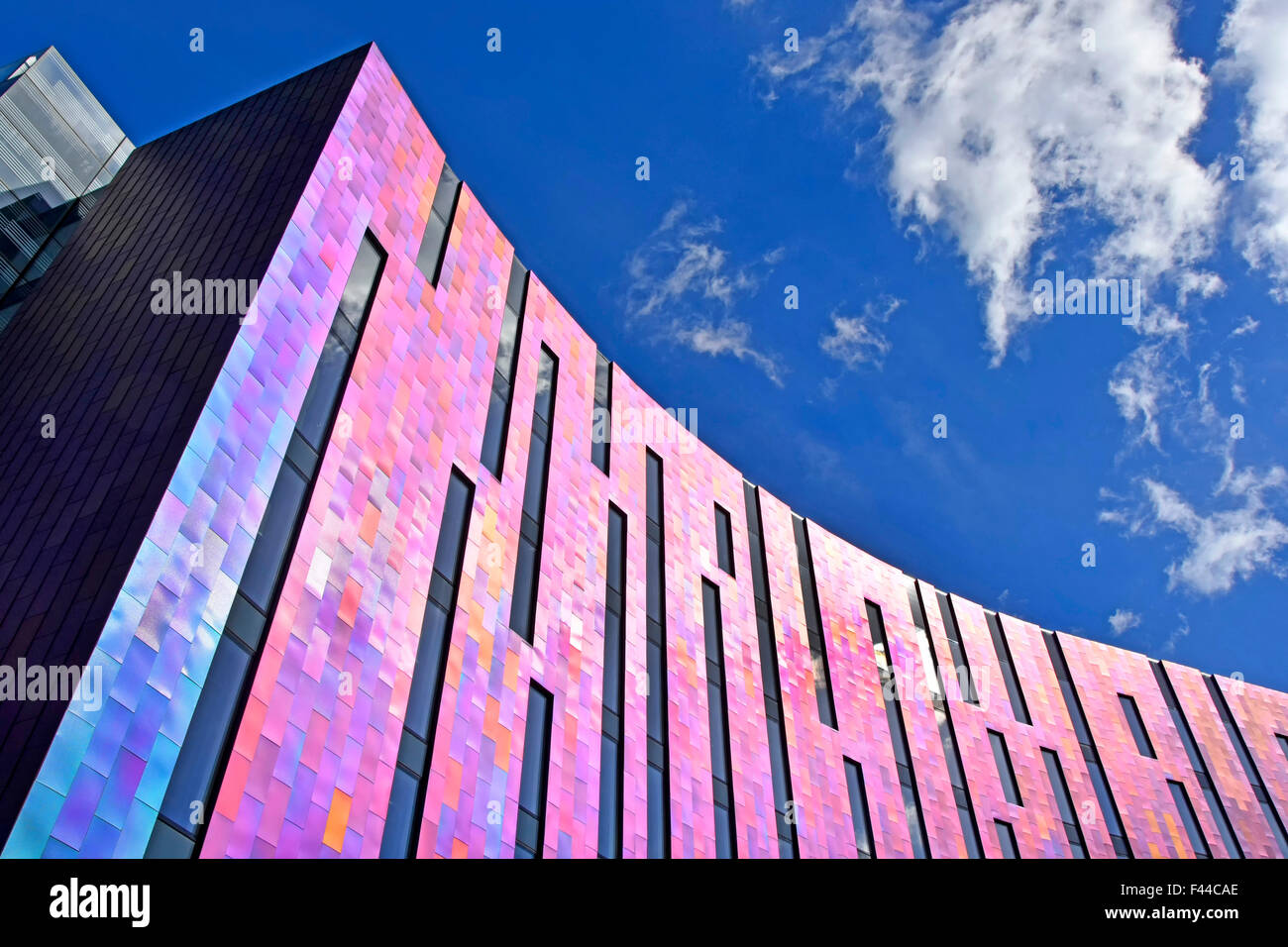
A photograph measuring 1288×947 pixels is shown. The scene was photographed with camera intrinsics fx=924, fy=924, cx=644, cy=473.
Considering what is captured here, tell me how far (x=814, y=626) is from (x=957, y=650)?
8.73m

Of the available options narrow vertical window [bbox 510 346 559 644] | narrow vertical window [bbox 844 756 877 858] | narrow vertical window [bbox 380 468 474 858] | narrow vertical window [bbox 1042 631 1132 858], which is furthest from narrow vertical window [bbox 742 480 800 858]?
narrow vertical window [bbox 1042 631 1132 858]

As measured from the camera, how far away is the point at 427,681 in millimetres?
19234

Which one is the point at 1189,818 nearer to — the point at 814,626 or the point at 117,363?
the point at 814,626

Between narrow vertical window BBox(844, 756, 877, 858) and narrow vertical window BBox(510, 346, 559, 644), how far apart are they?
14.2 m

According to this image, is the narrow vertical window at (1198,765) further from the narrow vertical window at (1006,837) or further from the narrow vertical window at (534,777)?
the narrow vertical window at (534,777)

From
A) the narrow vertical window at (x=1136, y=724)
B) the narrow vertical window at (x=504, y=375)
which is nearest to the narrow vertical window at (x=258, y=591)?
the narrow vertical window at (x=504, y=375)

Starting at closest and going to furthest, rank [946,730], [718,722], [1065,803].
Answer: [718,722] → [946,730] → [1065,803]

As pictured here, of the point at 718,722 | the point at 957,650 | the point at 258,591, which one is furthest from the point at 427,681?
the point at 957,650

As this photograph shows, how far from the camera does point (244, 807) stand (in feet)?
46.6

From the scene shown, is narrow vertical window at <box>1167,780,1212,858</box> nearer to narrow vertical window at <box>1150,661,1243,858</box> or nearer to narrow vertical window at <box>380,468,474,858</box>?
narrow vertical window at <box>1150,661,1243,858</box>

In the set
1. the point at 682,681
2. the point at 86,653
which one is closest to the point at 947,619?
the point at 682,681

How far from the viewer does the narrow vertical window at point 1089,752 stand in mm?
37062

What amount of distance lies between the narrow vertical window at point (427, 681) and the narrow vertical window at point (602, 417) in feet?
24.3
